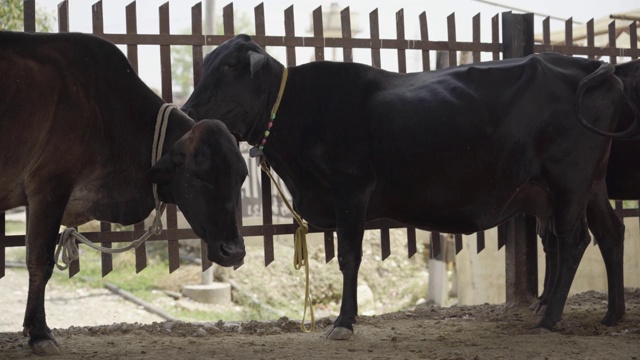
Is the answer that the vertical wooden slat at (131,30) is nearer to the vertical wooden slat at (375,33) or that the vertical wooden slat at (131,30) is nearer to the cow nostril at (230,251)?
the vertical wooden slat at (375,33)

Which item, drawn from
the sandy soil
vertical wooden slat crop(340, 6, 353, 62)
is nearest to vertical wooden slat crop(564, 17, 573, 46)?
vertical wooden slat crop(340, 6, 353, 62)

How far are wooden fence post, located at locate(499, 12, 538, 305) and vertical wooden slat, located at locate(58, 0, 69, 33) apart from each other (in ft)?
11.1

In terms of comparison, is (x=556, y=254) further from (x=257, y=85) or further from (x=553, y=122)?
(x=257, y=85)

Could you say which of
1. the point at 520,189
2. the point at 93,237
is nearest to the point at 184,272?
the point at 93,237

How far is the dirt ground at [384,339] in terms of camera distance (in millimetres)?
5109

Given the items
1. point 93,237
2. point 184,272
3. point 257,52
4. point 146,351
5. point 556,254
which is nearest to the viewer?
point 146,351

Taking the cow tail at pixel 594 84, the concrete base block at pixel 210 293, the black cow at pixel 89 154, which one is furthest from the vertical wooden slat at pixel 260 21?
the concrete base block at pixel 210 293

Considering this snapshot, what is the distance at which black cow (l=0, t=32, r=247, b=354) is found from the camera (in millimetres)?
4910

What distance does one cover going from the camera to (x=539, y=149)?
5879 millimetres

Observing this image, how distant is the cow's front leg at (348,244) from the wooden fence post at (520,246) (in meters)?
1.83

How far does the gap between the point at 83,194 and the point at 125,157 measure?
0.32 meters

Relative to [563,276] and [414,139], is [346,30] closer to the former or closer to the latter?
[414,139]

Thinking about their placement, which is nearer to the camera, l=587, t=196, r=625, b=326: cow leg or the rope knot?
the rope knot

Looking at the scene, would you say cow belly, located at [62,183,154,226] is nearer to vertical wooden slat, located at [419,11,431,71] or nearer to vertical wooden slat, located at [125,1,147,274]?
vertical wooden slat, located at [125,1,147,274]
